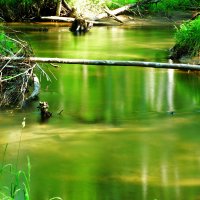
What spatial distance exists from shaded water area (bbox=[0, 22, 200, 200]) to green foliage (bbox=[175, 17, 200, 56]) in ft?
2.98

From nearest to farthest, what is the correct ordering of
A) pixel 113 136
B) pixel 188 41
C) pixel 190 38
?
pixel 113 136 < pixel 190 38 < pixel 188 41

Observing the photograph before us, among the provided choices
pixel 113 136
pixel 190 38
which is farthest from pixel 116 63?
pixel 190 38

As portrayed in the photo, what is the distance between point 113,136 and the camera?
9055mm

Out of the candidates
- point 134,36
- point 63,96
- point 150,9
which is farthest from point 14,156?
point 150,9

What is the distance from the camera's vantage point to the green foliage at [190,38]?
51.8 feet

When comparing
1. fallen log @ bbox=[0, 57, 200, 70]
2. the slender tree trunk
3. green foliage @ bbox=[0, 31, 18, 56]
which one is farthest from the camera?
the slender tree trunk

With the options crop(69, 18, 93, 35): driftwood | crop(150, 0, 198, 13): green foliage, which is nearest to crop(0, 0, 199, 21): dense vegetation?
crop(150, 0, 198, 13): green foliage

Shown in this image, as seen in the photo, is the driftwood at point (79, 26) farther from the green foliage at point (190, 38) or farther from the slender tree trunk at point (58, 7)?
the green foliage at point (190, 38)

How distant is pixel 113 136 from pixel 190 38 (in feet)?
24.6

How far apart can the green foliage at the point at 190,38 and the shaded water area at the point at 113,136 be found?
0.91m

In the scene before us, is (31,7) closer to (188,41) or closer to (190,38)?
(188,41)

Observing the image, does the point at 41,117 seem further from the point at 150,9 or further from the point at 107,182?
the point at 150,9

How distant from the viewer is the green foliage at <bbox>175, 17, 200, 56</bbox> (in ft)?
51.8

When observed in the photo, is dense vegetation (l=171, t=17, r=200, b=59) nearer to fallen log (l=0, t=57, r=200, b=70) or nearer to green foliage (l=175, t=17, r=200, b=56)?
green foliage (l=175, t=17, r=200, b=56)
